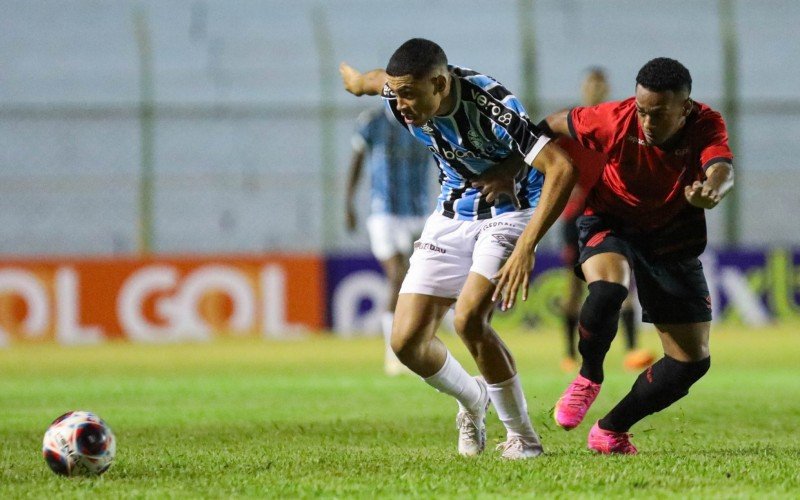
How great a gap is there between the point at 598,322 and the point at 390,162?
6.36 metres

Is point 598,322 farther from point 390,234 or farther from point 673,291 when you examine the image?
point 390,234

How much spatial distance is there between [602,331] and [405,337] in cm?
91

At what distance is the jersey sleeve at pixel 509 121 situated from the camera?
20.2 ft

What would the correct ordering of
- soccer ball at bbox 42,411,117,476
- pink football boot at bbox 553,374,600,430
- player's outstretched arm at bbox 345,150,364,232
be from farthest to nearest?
player's outstretched arm at bbox 345,150,364,232 → pink football boot at bbox 553,374,600,430 → soccer ball at bbox 42,411,117,476

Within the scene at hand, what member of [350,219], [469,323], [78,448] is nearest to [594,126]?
[469,323]

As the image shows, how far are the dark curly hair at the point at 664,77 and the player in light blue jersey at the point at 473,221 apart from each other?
0.49m

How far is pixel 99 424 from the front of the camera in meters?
5.71

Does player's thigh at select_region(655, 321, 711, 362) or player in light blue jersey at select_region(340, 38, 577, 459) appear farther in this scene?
player's thigh at select_region(655, 321, 711, 362)

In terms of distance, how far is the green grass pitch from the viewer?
538 cm

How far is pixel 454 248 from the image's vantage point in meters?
6.60

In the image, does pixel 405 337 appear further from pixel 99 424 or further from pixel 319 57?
pixel 319 57

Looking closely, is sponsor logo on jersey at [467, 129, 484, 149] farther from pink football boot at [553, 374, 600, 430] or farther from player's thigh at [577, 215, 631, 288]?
pink football boot at [553, 374, 600, 430]

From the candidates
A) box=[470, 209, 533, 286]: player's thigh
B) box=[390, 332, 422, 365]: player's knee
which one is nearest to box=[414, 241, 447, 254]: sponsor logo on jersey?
box=[470, 209, 533, 286]: player's thigh

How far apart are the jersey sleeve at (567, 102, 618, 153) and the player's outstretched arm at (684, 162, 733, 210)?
61 cm
